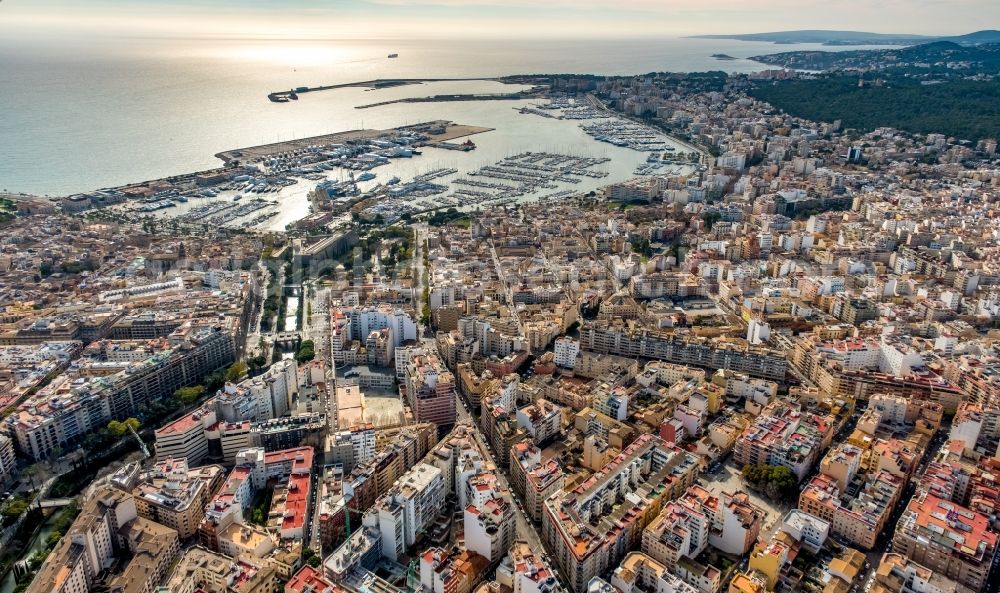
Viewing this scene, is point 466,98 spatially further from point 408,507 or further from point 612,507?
point 408,507

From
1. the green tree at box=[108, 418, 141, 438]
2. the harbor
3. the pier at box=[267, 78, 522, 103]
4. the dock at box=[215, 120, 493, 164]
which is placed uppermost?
the pier at box=[267, 78, 522, 103]

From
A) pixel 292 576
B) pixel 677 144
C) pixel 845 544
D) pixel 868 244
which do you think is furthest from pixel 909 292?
pixel 677 144

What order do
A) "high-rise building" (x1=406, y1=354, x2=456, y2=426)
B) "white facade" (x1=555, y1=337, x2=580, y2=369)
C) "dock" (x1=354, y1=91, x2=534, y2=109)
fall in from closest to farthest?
"high-rise building" (x1=406, y1=354, x2=456, y2=426) < "white facade" (x1=555, y1=337, x2=580, y2=369) < "dock" (x1=354, y1=91, x2=534, y2=109)

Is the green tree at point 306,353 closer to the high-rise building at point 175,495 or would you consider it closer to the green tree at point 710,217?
the high-rise building at point 175,495

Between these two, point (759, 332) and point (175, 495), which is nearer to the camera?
point (175, 495)

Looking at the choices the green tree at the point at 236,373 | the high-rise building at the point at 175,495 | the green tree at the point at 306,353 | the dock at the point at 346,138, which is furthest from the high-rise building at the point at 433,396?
the dock at the point at 346,138

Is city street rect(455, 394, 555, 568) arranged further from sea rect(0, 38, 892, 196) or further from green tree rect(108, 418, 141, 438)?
sea rect(0, 38, 892, 196)

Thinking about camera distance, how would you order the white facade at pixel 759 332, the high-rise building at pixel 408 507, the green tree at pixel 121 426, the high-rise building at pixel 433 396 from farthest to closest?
the white facade at pixel 759 332, the high-rise building at pixel 433 396, the green tree at pixel 121 426, the high-rise building at pixel 408 507

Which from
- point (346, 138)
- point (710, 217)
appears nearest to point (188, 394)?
point (710, 217)

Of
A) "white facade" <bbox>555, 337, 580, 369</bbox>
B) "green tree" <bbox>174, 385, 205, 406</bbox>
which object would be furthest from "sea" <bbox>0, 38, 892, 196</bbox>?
"white facade" <bbox>555, 337, 580, 369</bbox>
